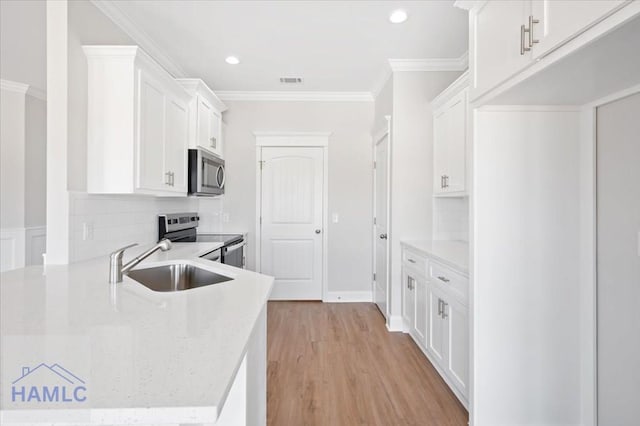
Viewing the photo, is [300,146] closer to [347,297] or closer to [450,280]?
[347,297]

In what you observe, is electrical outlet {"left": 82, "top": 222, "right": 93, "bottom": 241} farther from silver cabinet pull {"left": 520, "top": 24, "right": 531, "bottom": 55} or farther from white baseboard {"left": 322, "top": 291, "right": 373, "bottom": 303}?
white baseboard {"left": 322, "top": 291, "right": 373, "bottom": 303}

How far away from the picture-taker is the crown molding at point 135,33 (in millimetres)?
2456

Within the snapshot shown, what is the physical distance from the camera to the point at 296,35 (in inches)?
116

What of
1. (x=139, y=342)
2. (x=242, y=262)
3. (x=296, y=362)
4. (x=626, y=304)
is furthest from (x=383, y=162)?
(x=139, y=342)

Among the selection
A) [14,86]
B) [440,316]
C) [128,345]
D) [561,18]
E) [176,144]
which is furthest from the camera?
[14,86]

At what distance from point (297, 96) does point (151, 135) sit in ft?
7.48

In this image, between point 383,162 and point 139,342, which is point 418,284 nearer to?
point 383,162

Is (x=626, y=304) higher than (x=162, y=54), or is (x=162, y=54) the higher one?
(x=162, y=54)

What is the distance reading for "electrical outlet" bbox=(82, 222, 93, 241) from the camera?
7.27 feet

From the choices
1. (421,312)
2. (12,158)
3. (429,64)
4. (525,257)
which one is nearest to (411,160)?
(429,64)

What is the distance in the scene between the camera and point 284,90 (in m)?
4.35

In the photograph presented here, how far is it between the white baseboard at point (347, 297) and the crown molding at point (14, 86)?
3.90m

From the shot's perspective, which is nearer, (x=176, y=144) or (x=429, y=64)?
(x=176, y=144)

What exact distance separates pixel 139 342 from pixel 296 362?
213 centimetres
